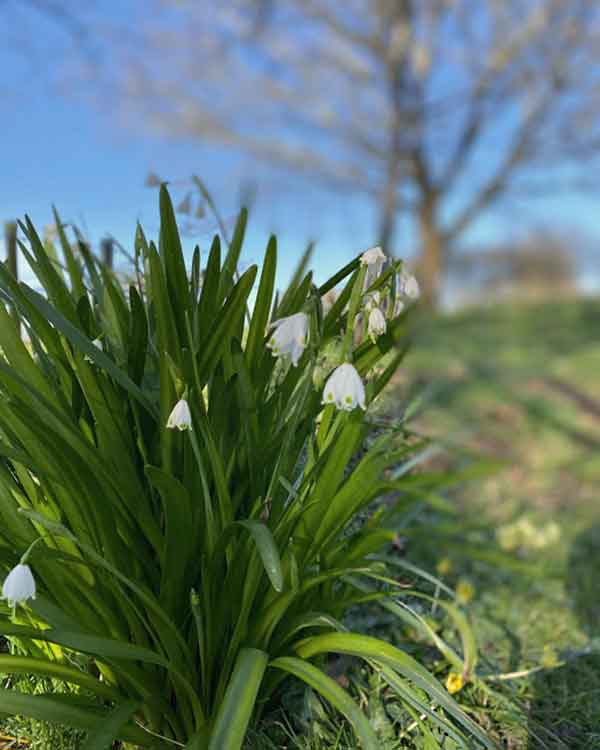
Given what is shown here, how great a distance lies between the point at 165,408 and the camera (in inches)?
46.3

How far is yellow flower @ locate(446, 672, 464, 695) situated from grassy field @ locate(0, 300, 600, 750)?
57 mm

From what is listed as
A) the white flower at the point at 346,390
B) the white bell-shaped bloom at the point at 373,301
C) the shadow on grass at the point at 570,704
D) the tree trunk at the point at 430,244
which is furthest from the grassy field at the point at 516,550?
the tree trunk at the point at 430,244

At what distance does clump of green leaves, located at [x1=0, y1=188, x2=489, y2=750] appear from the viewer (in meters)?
1.17

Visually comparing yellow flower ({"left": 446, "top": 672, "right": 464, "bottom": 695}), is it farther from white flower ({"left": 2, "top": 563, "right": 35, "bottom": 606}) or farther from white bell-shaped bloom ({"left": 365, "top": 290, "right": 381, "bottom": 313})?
white flower ({"left": 2, "top": 563, "right": 35, "bottom": 606})

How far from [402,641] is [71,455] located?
3.30 ft

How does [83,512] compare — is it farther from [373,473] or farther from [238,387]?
[373,473]

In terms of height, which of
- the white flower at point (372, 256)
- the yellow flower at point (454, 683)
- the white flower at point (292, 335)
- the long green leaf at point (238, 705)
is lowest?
the long green leaf at point (238, 705)

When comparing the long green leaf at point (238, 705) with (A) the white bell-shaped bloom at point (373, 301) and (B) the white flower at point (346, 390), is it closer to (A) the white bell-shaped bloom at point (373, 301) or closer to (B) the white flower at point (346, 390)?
(B) the white flower at point (346, 390)

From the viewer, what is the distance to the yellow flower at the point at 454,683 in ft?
5.03

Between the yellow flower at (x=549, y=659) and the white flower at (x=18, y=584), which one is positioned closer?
the white flower at (x=18, y=584)

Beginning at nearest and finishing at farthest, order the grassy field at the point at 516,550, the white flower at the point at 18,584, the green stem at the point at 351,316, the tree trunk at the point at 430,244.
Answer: the white flower at the point at 18,584, the green stem at the point at 351,316, the grassy field at the point at 516,550, the tree trunk at the point at 430,244

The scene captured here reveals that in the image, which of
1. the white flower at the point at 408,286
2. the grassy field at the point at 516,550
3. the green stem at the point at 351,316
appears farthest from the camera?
the grassy field at the point at 516,550

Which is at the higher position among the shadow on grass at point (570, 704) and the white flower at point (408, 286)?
the white flower at point (408, 286)

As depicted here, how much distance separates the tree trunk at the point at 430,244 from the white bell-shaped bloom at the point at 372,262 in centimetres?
963
